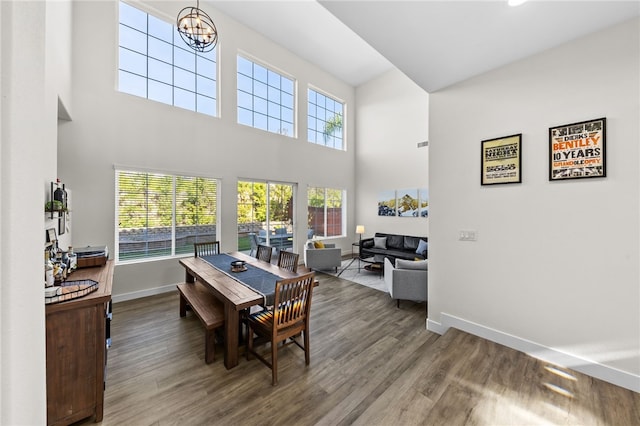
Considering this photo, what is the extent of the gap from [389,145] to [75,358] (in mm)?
7247

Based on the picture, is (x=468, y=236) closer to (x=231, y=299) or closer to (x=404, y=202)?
(x=231, y=299)

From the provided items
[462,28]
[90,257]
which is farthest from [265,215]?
[462,28]

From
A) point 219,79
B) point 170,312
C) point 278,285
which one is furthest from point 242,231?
point 278,285

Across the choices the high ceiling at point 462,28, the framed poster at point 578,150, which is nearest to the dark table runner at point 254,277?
the high ceiling at point 462,28

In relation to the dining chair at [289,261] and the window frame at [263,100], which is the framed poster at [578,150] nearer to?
the dining chair at [289,261]

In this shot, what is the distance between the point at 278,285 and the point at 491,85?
2.84 metres

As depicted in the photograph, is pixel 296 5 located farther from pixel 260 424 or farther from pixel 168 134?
pixel 260 424

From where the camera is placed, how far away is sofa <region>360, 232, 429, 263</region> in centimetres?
584

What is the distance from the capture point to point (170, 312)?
11.4 feet

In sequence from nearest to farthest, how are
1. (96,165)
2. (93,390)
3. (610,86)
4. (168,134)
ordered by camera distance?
(93,390) < (610,86) < (96,165) < (168,134)

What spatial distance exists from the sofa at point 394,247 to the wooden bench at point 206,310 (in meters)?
4.15

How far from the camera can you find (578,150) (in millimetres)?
2059

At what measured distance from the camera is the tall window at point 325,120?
6.98 meters

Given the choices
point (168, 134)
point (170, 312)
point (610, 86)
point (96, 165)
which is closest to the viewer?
point (610, 86)
